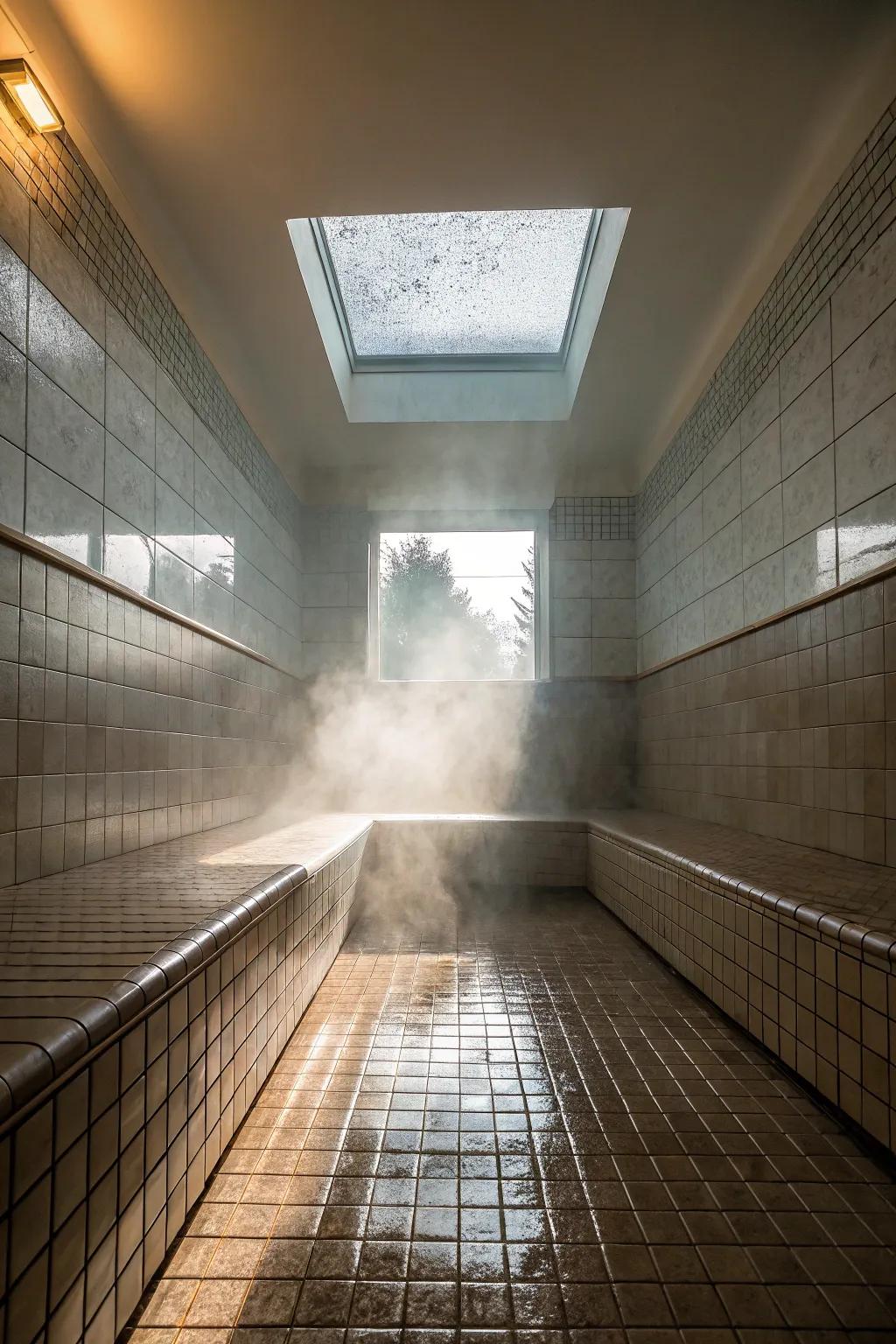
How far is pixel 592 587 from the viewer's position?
6.52 meters

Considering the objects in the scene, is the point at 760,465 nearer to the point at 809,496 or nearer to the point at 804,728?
the point at 809,496

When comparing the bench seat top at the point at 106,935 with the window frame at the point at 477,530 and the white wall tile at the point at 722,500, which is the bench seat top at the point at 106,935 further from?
the window frame at the point at 477,530

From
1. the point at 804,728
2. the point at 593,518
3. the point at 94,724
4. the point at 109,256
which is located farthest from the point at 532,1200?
the point at 593,518

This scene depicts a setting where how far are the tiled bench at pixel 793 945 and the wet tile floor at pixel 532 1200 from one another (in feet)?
0.39

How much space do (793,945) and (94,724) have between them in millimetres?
2251

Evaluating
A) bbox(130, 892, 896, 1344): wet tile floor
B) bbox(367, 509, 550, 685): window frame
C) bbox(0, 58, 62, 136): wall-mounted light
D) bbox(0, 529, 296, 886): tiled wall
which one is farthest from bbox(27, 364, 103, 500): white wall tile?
bbox(367, 509, 550, 685): window frame

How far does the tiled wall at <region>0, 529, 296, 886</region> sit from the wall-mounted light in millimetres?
1206

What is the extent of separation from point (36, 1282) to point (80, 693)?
1937mm

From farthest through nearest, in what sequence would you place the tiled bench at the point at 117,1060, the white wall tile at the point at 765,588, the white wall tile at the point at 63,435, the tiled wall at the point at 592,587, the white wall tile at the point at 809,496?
the tiled wall at the point at 592,587 < the white wall tile at the point at 765,588 < the white wall tile at the point at 809,496 < the white wall tile at the point at 63,435 < the tiled bench at the point at 117,1060

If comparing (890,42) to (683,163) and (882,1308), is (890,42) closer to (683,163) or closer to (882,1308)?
(683,163)

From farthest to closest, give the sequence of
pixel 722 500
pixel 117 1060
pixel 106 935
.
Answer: pixel 722 500, pixel 106 935, pixel 117 1060

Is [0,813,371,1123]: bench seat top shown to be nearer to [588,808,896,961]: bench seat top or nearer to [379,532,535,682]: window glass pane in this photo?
[588,808,896,961]: bench seat top

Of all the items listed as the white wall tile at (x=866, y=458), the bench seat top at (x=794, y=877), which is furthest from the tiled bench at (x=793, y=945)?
the white wall tile at (x=866, y=458)

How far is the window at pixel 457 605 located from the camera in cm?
663
